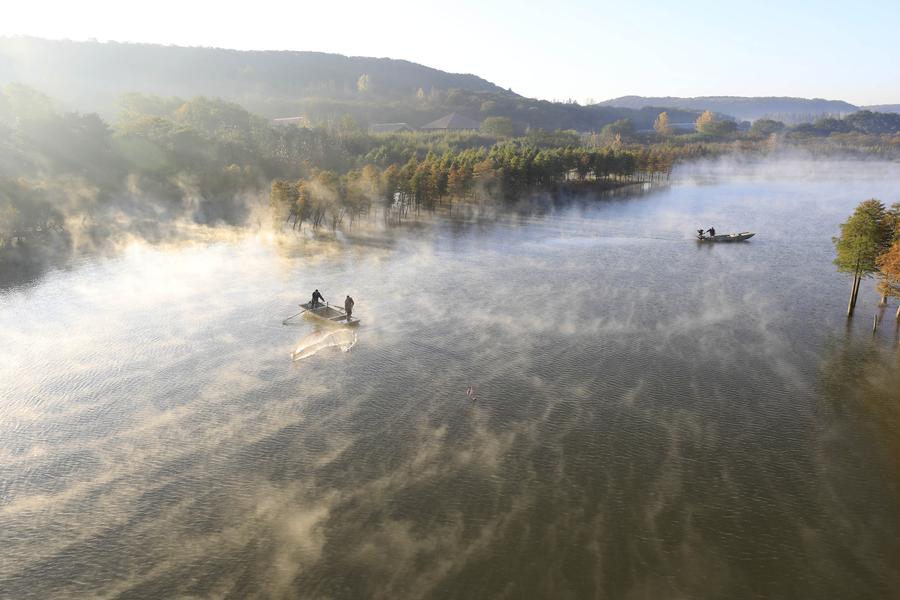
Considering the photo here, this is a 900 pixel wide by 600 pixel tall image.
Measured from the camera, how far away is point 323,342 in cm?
3559

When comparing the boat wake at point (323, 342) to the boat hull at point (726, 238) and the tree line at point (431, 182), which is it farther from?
the boat hull at point (726, 238)

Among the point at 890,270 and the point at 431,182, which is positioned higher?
the point at 431,182

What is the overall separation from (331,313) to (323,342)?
3642 mm

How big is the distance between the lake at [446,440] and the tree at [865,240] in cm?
400

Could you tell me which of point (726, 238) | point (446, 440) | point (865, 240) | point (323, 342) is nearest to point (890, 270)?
point (865, 240)

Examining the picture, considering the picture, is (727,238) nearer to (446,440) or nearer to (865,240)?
(865,240)

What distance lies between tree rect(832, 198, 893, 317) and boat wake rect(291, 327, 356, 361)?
3608 cm

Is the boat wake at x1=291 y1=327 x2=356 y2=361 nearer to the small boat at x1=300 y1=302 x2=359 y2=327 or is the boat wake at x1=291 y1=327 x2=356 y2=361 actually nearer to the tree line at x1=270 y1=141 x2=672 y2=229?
the small boat at x1=300 y1=302 x2=359 y2=327

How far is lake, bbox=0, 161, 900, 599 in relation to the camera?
58.2 feet

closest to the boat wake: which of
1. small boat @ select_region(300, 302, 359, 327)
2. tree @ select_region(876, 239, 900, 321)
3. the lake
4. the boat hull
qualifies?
the lake

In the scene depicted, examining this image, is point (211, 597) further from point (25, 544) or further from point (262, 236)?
point (262, 236)

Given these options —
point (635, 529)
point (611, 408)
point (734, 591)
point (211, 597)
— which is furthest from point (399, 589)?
point (611, 408)

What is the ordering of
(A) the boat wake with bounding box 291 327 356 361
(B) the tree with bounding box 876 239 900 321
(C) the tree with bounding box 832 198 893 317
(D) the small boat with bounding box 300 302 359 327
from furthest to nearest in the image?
(C) the tree with bounding box 832 198 893 317, (D) the small boat with bounding box 300 302 359 327, (B) the tree with bounding box 876 239 900 321, (A) the boat wake with bounding box 291 327 356 361

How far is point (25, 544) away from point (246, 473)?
23.2 ft
